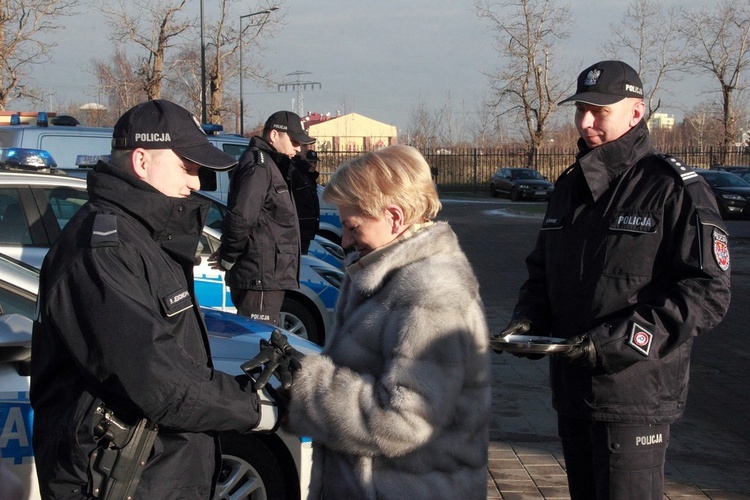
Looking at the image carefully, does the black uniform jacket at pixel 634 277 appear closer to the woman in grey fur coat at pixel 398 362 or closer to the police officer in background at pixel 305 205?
the woman in grey fur coat at pixel 398 362

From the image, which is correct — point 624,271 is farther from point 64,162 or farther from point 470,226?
point 470,226

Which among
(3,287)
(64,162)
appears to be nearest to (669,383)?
(3,287)

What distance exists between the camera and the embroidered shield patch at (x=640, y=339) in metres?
2.72

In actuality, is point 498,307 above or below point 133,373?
below

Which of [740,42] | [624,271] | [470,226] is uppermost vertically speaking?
[740,42]

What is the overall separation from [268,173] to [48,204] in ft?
5.48

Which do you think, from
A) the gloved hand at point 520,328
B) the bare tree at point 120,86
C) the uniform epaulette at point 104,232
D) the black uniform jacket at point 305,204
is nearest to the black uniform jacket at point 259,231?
the black uniform jacket at point 305,204

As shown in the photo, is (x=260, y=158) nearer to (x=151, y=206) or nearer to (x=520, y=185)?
(x=151, y=206)

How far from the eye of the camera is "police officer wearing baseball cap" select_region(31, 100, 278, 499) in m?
2.18

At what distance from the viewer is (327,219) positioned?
13.2 metres

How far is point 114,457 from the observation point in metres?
2.25

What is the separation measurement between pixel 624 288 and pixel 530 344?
381 millimetres

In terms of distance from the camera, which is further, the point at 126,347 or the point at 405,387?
the point at 405,387

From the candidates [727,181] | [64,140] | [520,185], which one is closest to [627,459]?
[64,140]
